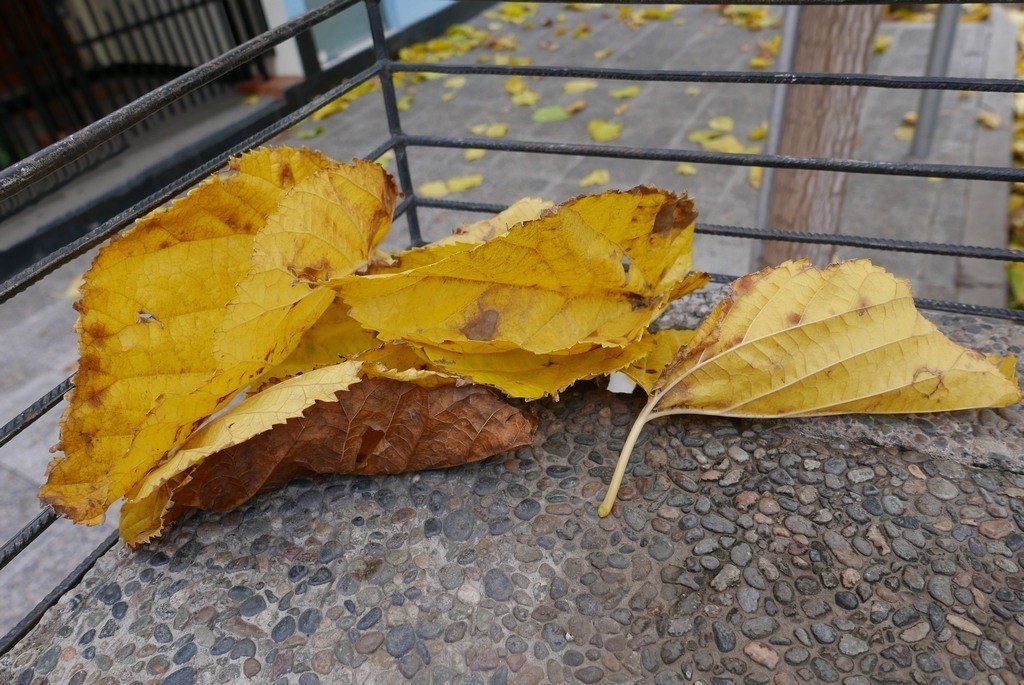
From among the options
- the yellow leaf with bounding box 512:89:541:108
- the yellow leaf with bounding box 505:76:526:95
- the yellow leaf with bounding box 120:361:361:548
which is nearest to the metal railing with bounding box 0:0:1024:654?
the yellow leaf with bounding box 120:361:361:548

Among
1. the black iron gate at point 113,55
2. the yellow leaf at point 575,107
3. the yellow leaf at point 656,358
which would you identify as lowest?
the yellow leaf at point 575,107

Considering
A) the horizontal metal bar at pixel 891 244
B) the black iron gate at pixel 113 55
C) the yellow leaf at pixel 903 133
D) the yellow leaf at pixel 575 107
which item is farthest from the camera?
the yellow leaf at pixel 575 107

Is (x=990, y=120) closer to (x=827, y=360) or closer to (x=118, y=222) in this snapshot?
(x=827, y=360)

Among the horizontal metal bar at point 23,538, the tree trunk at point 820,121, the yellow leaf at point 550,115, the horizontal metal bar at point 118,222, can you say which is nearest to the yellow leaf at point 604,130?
the yellow leaf at point 550,115

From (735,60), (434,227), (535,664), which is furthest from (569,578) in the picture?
(735,60)

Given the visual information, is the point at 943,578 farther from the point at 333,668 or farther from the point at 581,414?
the point at 333,668

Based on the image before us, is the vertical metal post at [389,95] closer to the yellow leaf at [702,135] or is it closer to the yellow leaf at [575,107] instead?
the yellow leaf at [702,135]

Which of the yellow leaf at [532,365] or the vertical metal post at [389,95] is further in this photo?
the vertical metal post at [389,95]
